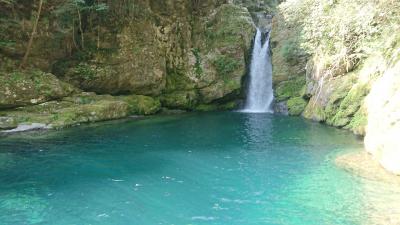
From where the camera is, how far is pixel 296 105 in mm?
28266

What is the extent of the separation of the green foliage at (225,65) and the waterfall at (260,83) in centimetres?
204

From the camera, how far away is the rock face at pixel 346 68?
13.7 m

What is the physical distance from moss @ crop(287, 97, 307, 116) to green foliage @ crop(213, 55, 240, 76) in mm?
5562

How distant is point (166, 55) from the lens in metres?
31.3

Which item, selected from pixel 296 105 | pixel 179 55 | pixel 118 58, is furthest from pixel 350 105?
pixel 118 58

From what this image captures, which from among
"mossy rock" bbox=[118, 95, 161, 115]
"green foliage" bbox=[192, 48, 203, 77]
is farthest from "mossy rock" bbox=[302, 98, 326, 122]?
"mossy rock" bbox=[118, 95, 161, 115]

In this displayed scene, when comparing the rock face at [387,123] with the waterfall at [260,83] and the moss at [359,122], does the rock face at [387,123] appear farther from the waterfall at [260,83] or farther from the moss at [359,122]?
the waterfall at [260,83]

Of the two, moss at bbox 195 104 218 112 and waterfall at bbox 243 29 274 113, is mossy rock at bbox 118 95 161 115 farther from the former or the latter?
waterfall at bbox 243 29 274 113

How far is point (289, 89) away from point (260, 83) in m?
3.24

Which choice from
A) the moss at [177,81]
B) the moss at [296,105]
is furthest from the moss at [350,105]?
the moss at [177,81]

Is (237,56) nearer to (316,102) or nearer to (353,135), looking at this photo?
(316,102)

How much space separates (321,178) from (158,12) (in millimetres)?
22975

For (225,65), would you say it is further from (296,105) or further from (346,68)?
(346,68)

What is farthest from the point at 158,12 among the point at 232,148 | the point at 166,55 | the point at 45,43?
the point at 232,148
